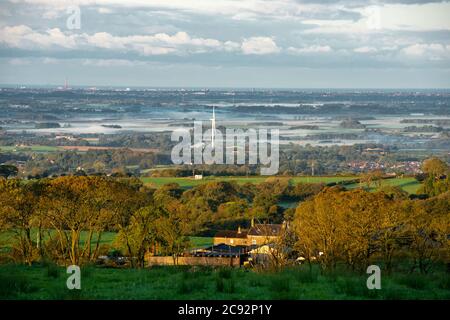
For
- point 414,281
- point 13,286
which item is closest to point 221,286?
point 13,286

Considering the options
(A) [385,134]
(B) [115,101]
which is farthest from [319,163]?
(B) [115,101]

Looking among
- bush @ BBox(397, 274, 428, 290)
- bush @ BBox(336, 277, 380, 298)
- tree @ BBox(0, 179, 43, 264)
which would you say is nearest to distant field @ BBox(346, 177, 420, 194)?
tree @ BBox(0, 179, 43, 264)

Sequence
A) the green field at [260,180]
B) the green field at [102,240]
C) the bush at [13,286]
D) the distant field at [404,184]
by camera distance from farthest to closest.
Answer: the green field at [260,180]
the distant field at [404,184]
the green field at [102,240]
the bush at [13,286]

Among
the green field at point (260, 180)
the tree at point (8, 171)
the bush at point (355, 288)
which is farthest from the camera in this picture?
the green field at point (260, 180)

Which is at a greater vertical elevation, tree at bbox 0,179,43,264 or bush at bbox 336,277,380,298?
bush at bbox 336,277,380,298

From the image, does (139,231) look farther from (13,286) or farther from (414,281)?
(414,281)

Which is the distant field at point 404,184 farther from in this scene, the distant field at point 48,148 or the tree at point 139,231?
the tree at point 139,231

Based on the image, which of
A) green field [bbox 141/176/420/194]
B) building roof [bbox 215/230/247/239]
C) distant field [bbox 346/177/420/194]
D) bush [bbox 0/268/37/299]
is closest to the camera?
bush [bbox 0/268/37/299]

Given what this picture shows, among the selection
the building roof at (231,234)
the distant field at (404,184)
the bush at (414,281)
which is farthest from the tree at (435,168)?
the bush at (414,281)

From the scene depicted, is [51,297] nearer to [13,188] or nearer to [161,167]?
[13,188]

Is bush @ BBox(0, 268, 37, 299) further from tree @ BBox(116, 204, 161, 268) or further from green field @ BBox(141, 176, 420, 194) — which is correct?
green field @ BBox(141, 176, 420, 194)
